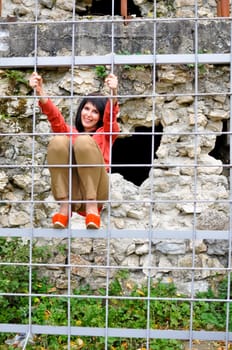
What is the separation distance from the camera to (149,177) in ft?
14.6

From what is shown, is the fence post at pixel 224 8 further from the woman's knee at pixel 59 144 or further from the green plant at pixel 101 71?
the woman's knee at pixel 59 144

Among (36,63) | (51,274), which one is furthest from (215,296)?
(36,63)

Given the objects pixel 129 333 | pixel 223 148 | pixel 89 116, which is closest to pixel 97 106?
pixel 89 116

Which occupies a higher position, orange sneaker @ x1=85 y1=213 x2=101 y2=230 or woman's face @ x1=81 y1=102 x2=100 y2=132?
woman's face @ x1=81 y1=102 x2=100 y2=132

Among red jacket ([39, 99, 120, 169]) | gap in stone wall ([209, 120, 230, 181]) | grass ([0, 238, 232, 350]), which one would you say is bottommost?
grass ([0, 238, 232, 350])

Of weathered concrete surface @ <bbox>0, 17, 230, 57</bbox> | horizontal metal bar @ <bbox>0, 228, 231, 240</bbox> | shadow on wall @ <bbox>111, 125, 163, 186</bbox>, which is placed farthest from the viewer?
shadow on wall @ <bbox>111, 125, 163, 186</bbox>

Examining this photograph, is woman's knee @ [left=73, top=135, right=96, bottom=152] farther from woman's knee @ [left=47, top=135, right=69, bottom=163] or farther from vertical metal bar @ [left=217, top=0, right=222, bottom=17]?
vertical metal bar @ [left=217, top=0, right=222, bottom=17]

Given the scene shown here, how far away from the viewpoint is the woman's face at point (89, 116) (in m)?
3.12

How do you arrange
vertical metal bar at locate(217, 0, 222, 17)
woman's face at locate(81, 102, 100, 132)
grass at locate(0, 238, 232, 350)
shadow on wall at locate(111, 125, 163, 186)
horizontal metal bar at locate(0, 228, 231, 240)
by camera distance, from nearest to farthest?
horizontal metal bar at locate(0, 228, 231, 240) < woman's face at locate(81, 102, 100, 132) < grass at locate(0, 238, 232, 350) < vertical metal bar at locate(217, 0, 222, 17) < shadow on wall at locate(111, 125, 163, 186)

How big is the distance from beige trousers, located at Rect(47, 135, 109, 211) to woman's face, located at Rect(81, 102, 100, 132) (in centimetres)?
24

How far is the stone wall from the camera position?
4320 millimetres

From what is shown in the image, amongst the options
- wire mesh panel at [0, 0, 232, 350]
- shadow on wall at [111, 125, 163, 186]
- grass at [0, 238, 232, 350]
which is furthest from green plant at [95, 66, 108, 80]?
grass at [0, 238, 232, 350]

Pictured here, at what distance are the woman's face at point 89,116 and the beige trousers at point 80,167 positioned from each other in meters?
0.24

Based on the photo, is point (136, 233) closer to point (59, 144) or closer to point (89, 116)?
point (59, 144)
